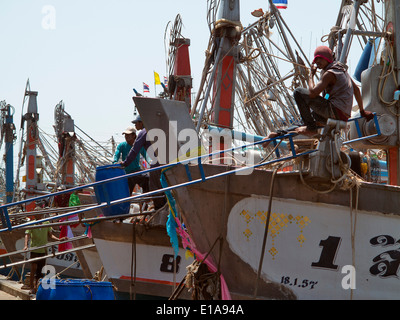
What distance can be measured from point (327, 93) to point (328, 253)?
5.63 feet

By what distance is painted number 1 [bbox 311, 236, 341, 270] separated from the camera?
21.4ft

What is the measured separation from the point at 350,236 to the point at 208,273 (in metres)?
1.58

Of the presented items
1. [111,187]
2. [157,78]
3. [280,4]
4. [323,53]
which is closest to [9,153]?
[157,78]

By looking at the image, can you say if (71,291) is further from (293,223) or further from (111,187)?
(293,223)

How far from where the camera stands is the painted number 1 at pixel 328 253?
6520 mm

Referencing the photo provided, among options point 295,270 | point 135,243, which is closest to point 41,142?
point 135,243

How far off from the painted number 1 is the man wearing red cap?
1172mm

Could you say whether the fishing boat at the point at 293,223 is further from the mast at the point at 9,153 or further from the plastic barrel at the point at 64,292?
the mast at the point at 9,153

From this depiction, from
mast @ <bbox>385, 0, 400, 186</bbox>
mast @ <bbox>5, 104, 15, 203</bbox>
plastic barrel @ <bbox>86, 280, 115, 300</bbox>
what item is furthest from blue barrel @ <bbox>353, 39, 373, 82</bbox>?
mast @ <bbox>5, 104, 15, 203</bbox>

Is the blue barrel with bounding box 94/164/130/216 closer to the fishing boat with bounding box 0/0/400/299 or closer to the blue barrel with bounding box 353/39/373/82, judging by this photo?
the fishing boat with bounding box 0/0/400/299

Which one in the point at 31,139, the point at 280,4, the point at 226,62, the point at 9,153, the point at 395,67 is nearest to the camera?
the point at 395,67

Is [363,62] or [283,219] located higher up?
[363,62]

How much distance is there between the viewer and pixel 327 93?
21.4ft
